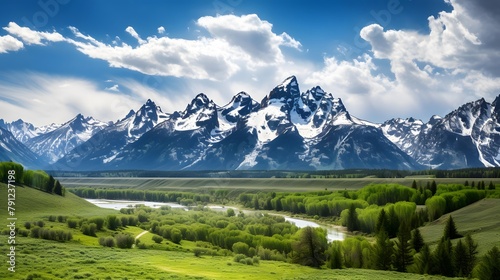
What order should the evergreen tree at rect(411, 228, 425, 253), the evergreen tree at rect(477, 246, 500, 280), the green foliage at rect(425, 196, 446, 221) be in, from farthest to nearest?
the green foliage at rect(425, 196, 446, 221), the evergreen tree at rect(411, 228, 425, 253), the evergreen tree at rect(477, 246, 500, 280)

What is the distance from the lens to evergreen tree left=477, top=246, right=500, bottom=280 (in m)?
69.6

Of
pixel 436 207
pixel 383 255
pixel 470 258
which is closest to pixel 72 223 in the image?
pixel 383 255

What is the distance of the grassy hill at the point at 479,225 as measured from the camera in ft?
315

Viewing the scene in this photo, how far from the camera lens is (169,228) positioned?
11881 centimetres

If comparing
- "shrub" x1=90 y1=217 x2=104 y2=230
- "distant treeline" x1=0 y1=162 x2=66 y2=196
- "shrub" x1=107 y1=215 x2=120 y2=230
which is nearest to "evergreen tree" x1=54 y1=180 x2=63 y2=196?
"distant treeline" x1=0 y1=162 x2=66 y2=196

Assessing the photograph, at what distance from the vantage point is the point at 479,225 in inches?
4606

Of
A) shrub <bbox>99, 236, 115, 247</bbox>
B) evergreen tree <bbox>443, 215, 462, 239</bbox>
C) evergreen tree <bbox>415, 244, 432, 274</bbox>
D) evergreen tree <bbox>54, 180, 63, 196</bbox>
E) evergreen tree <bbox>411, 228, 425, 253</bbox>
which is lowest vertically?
evergreen tree <bbox>415, 244, 432, 274</bbox>

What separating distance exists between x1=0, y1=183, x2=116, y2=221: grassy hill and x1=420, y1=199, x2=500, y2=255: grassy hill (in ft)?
354

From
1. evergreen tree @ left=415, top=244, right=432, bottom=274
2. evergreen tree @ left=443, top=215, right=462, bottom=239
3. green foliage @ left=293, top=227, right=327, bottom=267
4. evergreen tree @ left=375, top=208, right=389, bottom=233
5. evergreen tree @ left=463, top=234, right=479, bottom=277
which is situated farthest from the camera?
evergreen tree @ left=375, top=208, right=389, bottom=233

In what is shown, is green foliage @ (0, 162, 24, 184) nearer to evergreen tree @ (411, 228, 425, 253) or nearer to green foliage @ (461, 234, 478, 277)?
evergreen tree @ (411, 228, 425, 253)

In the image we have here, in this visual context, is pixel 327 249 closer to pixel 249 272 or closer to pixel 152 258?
pixel 249 272

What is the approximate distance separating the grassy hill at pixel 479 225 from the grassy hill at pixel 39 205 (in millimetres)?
108032

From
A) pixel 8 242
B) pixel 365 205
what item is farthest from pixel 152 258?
pixel 365 205

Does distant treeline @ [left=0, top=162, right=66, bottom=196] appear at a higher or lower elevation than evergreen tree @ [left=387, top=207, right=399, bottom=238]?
higher
